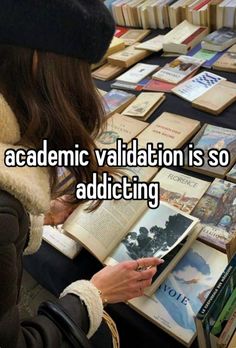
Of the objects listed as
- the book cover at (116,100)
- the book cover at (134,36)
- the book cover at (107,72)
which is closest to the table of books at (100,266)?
the book cover at (116,100)

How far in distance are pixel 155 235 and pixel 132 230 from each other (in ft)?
0.19

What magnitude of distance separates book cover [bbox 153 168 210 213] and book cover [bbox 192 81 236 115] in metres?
0.30

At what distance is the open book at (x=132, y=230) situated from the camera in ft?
2.61

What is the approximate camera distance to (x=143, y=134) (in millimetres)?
1119

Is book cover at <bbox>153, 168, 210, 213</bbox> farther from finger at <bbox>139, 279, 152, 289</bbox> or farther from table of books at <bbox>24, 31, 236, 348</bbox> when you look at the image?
finger at <bbox>139, 279, 152, 289</bbox>

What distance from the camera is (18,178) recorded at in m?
0.52

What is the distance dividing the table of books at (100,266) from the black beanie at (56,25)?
0.51 metres

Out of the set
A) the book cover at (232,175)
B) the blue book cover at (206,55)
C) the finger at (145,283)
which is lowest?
the finger at (145,283)

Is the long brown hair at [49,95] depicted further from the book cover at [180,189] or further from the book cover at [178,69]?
the book cover at [178,69]

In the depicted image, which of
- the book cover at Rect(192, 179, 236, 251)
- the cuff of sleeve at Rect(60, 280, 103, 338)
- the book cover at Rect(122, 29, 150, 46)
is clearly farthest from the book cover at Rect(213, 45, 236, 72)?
the cuff of sleeve at Rect(60, 280, 103, 338)

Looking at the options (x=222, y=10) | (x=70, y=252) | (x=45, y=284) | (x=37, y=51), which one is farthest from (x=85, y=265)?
(x=222, y=10)

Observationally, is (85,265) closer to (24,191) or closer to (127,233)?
(127,233)

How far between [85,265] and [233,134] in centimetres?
55

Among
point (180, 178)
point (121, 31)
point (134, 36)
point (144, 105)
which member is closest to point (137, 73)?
point (144, 105)
